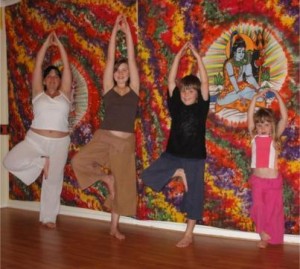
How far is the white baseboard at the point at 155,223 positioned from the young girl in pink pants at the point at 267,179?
157mm

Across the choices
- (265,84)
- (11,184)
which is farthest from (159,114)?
(11,184)

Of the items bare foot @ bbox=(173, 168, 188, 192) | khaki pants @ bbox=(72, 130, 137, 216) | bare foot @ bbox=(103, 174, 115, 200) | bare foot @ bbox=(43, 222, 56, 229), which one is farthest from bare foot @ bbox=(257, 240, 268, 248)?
bare foot @ bbox=(43, 222, 56, 229)

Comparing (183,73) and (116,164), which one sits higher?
(183,73)

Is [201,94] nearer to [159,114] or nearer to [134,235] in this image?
[159,114]

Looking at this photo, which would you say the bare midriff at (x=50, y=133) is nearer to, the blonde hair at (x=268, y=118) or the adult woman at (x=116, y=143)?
the adult woman at (x=116, y=143)

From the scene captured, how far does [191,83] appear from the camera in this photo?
3256 millimetres

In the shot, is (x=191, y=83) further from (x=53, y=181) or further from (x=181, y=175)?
→ (x=53, y=181)

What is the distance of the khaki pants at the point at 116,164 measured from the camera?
11.2 ft

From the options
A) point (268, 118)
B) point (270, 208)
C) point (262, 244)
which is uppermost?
point (268, 118)

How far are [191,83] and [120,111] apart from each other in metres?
0.67

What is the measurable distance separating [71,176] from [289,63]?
92.8 inches

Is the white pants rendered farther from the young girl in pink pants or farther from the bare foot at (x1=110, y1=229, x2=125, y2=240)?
the young girl in pink pants

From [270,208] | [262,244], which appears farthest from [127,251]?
[270,208]

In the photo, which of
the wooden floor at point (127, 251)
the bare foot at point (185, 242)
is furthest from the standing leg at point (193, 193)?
the wooden floor at point (127, 251)
